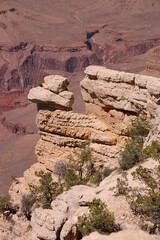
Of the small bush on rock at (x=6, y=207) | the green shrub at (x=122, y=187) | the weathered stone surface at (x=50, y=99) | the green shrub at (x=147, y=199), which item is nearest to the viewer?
the green shrub at (x=147, y=199)

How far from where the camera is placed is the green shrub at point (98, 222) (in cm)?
1312

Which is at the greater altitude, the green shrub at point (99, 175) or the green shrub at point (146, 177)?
the green shrub at point (146, 177)

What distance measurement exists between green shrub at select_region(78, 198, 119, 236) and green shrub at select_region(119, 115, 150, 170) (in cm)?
404

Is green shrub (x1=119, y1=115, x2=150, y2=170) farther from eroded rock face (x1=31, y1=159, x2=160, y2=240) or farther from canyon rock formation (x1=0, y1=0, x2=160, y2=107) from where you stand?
canyon rock formation (x1=0, y1=0, x2=160, y2=107)

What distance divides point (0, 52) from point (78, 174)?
280 feet

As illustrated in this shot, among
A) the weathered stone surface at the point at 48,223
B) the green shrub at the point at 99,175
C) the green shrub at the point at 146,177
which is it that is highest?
the green shrub at the point at 146,177

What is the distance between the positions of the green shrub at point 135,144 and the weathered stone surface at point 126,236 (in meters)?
4.34

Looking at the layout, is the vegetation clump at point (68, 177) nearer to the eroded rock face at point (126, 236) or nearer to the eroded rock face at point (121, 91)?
the eroded rock face at point (121, 91)

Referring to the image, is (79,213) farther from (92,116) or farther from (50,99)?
(92,116)

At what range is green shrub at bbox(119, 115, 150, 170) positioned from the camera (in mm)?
17312

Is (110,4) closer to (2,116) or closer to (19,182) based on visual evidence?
(2,116)

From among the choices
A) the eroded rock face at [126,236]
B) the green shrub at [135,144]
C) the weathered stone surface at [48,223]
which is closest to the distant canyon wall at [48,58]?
the green shrub at [135,144]

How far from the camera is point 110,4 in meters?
130

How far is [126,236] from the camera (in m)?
12.7
